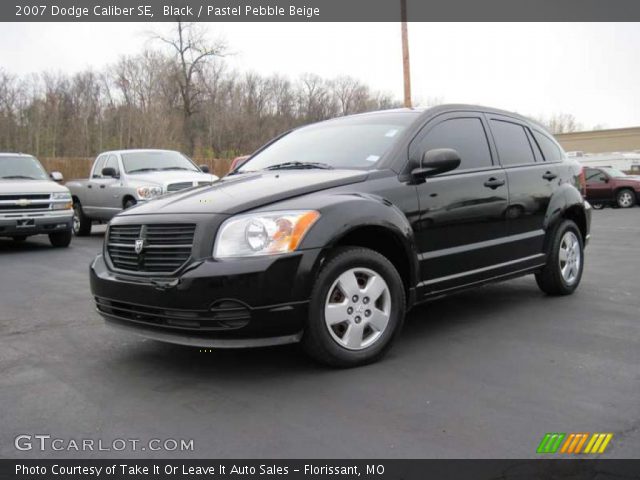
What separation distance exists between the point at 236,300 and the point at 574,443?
186cm

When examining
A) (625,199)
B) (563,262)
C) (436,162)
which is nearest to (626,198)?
(625,199)

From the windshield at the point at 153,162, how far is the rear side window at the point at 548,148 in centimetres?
775

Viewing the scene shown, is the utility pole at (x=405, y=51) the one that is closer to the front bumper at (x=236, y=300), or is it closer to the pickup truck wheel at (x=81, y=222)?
the pickup truck wheel at (x=81, y=222)

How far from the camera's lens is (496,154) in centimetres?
529

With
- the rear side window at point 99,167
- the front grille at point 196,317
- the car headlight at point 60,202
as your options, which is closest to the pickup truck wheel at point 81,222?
the rear side window at point 99,167

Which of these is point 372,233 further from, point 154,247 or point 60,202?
point 60,202

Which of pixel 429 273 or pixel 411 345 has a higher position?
pixel 429 273

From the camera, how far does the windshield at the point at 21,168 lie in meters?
11.2

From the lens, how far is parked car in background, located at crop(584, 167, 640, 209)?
2294cm

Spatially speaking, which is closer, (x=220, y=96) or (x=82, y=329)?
(x=82, y=329)

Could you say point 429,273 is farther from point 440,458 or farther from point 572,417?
point 440,458

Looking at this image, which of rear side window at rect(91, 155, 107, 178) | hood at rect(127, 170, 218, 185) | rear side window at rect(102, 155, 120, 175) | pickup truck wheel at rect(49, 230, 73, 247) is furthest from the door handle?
rear side window at rect(91, 155, 107, 178)
